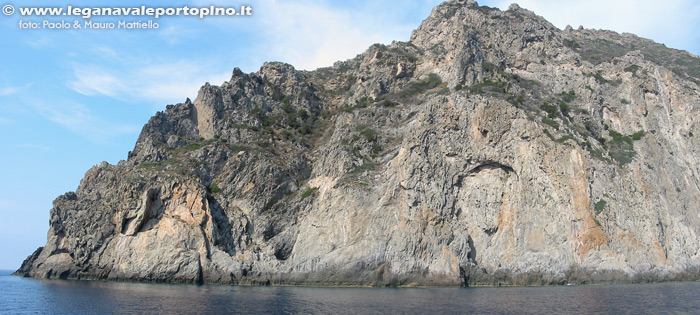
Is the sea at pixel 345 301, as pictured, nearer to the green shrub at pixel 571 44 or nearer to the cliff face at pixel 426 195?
the cliff face at pixel 426 195

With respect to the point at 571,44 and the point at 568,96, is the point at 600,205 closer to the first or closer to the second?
the point at 568,96

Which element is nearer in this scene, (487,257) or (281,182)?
(487,257)

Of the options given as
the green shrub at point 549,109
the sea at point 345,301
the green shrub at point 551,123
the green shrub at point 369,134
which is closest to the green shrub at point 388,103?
the green shrub at point 369,134

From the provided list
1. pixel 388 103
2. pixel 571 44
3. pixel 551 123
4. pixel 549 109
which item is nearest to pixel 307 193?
pixel 388 103

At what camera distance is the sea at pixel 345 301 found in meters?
32.6

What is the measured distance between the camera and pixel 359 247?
183 ft

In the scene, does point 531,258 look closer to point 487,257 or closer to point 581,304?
point 487,257

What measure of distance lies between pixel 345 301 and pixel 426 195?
2305 centimetres

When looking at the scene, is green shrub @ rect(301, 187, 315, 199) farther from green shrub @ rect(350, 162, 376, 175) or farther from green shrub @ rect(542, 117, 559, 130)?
green shrub @ rect(542, 117, 559, 130)

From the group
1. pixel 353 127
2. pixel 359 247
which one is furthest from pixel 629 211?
pixel 353 127

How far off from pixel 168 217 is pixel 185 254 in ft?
19.0

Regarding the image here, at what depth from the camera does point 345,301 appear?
127 ft

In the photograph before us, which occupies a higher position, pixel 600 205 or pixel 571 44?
pixel 571 44

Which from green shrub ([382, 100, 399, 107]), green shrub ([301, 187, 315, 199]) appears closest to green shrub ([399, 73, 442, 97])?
green shrub ([382, 100, 399, 107])
